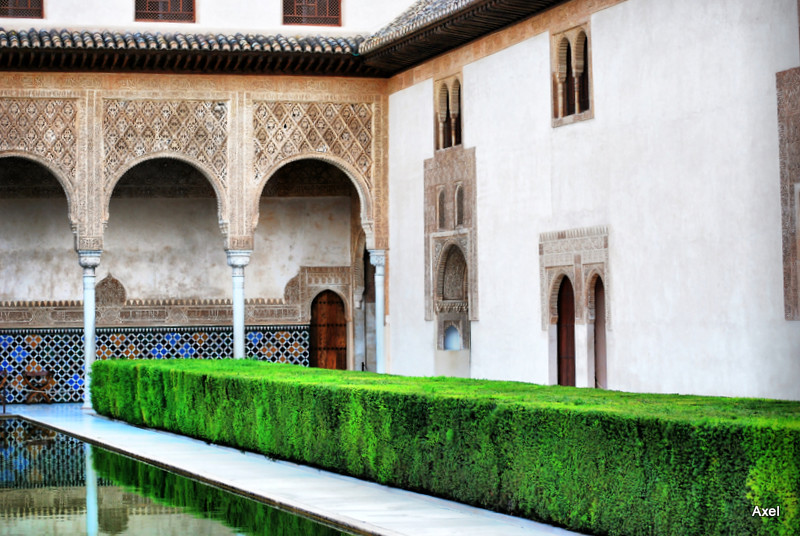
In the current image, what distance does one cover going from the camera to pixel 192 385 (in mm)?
14312

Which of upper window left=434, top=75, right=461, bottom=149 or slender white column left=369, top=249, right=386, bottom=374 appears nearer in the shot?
upper window left=434, top=75, right=461, bottom=149

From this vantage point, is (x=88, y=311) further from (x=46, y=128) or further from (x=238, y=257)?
(x=46, y=128)

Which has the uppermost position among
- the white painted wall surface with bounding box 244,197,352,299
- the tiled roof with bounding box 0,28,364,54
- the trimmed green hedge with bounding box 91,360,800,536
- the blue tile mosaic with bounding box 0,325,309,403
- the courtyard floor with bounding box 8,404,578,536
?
the tiled roof with bounding box 0,28,364,54

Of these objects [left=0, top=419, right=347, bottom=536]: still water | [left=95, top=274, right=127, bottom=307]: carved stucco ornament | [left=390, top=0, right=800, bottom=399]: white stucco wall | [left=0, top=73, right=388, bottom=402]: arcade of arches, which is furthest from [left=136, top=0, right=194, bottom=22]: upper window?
[left=0, top=419, right=347, bottom=536]: still water

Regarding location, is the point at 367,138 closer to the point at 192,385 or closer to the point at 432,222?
the point at 432,222

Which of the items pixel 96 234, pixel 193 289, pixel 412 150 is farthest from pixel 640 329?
pixel 193 289

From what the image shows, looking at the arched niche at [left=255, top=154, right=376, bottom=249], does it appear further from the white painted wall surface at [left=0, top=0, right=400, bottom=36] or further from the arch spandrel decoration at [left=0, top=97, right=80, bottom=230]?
the arch spandrel decoration at [left=0, top=97, right=80, bottom=230]

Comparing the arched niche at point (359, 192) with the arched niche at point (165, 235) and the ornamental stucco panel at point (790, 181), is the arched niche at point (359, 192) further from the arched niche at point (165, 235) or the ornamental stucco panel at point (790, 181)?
the ornamental stucco panel at point (790, 181)

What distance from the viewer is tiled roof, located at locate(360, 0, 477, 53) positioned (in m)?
16.1

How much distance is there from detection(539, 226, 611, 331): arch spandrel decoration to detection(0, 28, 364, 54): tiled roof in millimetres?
5230

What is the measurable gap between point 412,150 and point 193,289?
4.98 m

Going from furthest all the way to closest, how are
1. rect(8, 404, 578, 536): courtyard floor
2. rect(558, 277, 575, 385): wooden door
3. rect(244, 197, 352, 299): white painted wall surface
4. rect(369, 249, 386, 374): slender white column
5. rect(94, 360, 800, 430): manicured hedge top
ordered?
rect(244, 197, 352, 299): white painted wall surface → rect(369, 249, 386, 374): slender white column → rect(558, 277, 575, 385): wooden door → rect(8, 404, 578, 536): courtyard floor → rect(94, 360, 800, 430): manicured hedge top

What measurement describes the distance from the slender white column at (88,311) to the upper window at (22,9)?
3.61m

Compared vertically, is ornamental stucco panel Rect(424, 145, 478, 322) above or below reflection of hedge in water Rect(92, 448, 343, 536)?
above
